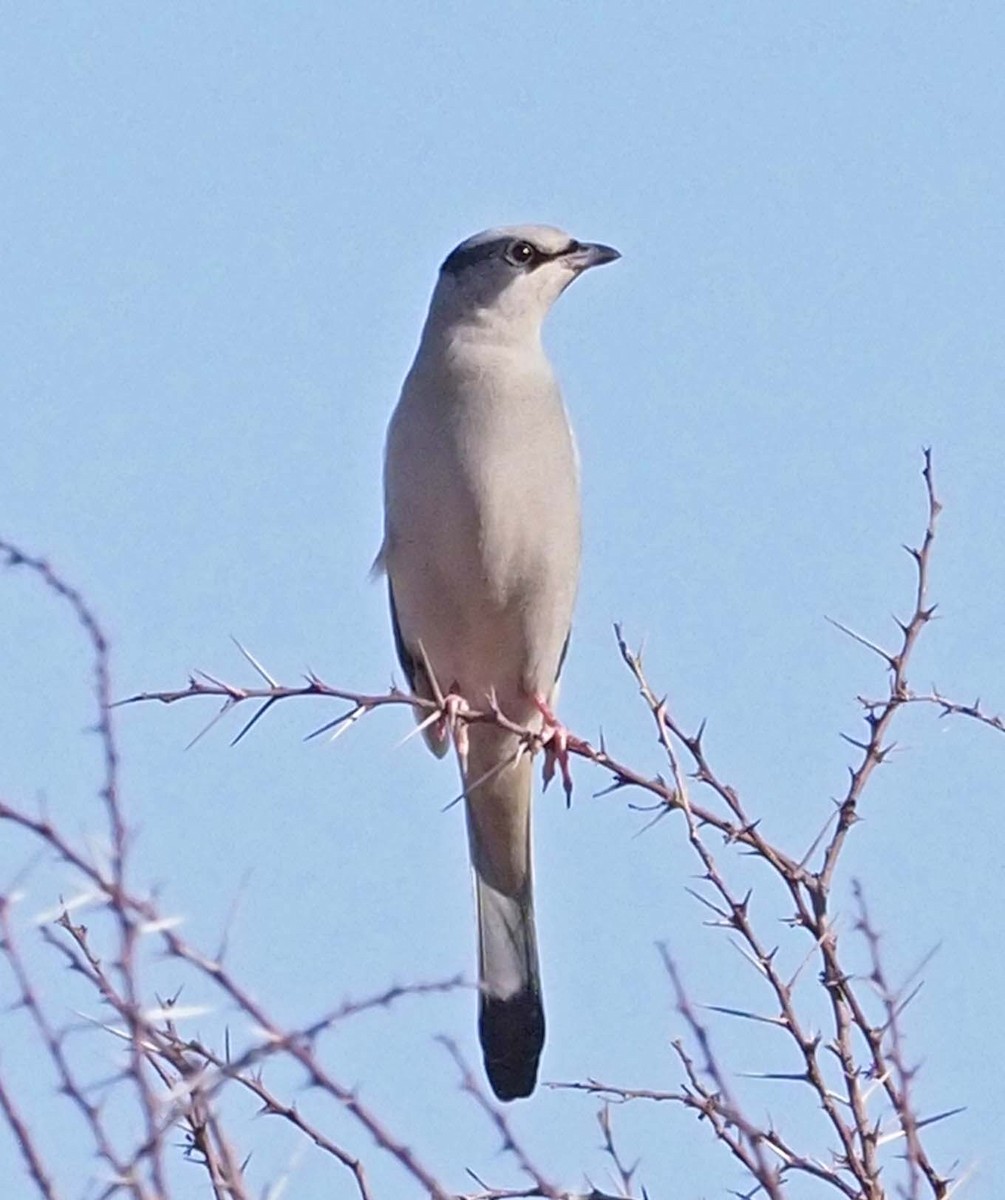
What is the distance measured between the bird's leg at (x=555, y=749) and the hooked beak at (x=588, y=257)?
5.06ft

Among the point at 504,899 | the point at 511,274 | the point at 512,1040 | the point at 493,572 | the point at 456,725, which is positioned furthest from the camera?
the point at 511,274

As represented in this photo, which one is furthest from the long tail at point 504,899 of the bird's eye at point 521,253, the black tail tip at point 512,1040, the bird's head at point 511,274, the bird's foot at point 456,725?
the bird's eye at point 521,253

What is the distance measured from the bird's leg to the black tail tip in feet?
2.36

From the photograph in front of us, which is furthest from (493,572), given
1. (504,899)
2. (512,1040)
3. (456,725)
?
(512,1040)

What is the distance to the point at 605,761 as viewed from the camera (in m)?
3.98

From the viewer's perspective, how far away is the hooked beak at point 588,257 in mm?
6555

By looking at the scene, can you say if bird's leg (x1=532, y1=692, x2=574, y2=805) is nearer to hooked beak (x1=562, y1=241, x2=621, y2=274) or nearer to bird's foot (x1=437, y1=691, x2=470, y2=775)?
bird's foot (x1=437, y1=691, x2=470, y2=775)

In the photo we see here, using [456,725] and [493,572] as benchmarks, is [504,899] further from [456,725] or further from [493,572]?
[493,572]

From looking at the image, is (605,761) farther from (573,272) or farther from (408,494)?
(573,272)

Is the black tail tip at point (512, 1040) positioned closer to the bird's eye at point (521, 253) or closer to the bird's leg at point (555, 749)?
the bird's leg at point (555, 749)

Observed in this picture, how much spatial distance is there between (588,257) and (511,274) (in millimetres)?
257

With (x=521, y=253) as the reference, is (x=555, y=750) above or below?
below

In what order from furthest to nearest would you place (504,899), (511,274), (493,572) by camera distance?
1. (511,274)
2. (504,899)
3. (493,572)

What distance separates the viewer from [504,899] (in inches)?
245
